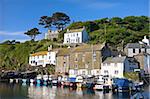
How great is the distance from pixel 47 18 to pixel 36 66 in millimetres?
15686

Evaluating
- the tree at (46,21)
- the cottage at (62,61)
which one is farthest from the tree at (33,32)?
the cottage at (62,61)

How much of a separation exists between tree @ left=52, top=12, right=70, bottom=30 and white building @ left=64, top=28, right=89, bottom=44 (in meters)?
7.84

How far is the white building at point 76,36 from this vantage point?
50062mm

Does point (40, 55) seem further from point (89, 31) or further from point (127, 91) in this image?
point (127, 91)

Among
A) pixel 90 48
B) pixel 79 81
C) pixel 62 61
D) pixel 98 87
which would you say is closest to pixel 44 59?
pixel 62 61

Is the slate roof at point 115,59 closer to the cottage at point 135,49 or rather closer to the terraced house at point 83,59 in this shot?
the terraced house at point 83,59

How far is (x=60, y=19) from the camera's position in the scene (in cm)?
5950

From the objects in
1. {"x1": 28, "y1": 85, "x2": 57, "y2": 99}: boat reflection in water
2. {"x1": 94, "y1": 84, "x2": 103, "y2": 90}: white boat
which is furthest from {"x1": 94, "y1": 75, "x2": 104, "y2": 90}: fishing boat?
{"x1": 28, "y1": 85, "x2": 57, "y2": 99}: boat reflection in water

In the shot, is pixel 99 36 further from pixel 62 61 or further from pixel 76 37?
pixel 62 61

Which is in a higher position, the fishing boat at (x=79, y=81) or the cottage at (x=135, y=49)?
the cottage at (x=135, y=49)

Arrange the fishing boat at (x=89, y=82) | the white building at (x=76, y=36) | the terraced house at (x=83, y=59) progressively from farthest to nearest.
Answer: the white building at (x=76, y=36)
the terraced house at (x=83, y=59)
the fishing boat at (x=89, y=82)

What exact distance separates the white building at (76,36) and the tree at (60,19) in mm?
7841

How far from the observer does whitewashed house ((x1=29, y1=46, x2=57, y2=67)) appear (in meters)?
45.9

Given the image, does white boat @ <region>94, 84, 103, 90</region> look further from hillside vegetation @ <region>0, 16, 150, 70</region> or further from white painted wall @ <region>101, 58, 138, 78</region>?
hillside vegetation @ <region>0, 16, 150, 70</region>
